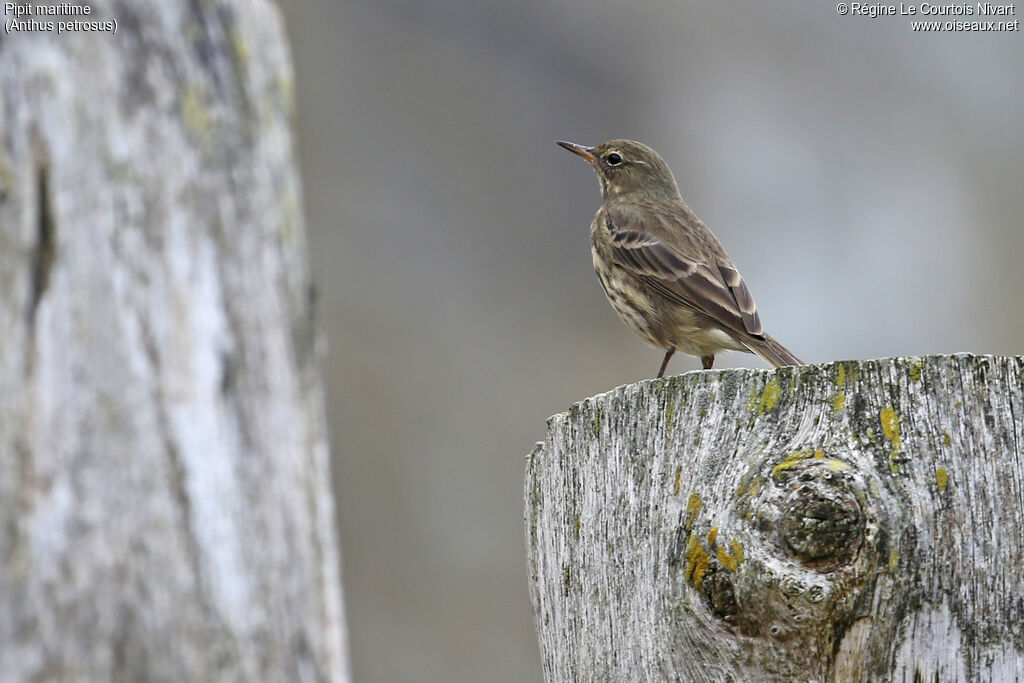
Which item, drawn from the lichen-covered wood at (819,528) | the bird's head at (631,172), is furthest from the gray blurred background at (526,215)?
the lichen-covered wood at (819,528)

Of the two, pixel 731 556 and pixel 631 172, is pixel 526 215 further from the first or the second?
pixel 731 556

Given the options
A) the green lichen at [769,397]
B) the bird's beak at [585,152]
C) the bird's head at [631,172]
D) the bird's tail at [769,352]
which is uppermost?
the bird's beak at [585,152]

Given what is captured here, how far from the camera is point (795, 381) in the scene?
8.23 ft

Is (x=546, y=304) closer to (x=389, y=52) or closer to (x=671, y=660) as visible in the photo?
(x=389, y=52)

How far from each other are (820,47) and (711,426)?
42.8 ft

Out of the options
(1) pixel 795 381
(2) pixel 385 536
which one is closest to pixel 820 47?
(2) pixel 385 536

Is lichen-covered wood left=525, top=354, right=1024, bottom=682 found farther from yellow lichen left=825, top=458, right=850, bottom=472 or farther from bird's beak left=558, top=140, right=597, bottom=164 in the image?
bird's beak left=558, top=140, right=597, bottom=164

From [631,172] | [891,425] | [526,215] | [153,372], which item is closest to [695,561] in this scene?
[891,425]

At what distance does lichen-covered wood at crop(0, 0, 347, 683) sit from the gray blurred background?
27.6ft

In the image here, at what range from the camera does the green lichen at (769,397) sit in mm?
2508

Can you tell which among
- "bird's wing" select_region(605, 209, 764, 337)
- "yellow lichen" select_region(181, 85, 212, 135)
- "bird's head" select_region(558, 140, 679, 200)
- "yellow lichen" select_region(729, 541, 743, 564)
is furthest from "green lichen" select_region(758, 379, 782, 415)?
"bird's head" select_region(558, 140, 679, 200)

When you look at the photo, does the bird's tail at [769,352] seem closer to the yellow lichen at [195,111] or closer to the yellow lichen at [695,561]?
the yellow lichen at [695,561]

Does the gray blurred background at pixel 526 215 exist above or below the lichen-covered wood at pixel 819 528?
above

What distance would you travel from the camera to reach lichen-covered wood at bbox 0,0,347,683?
145 centimetres
